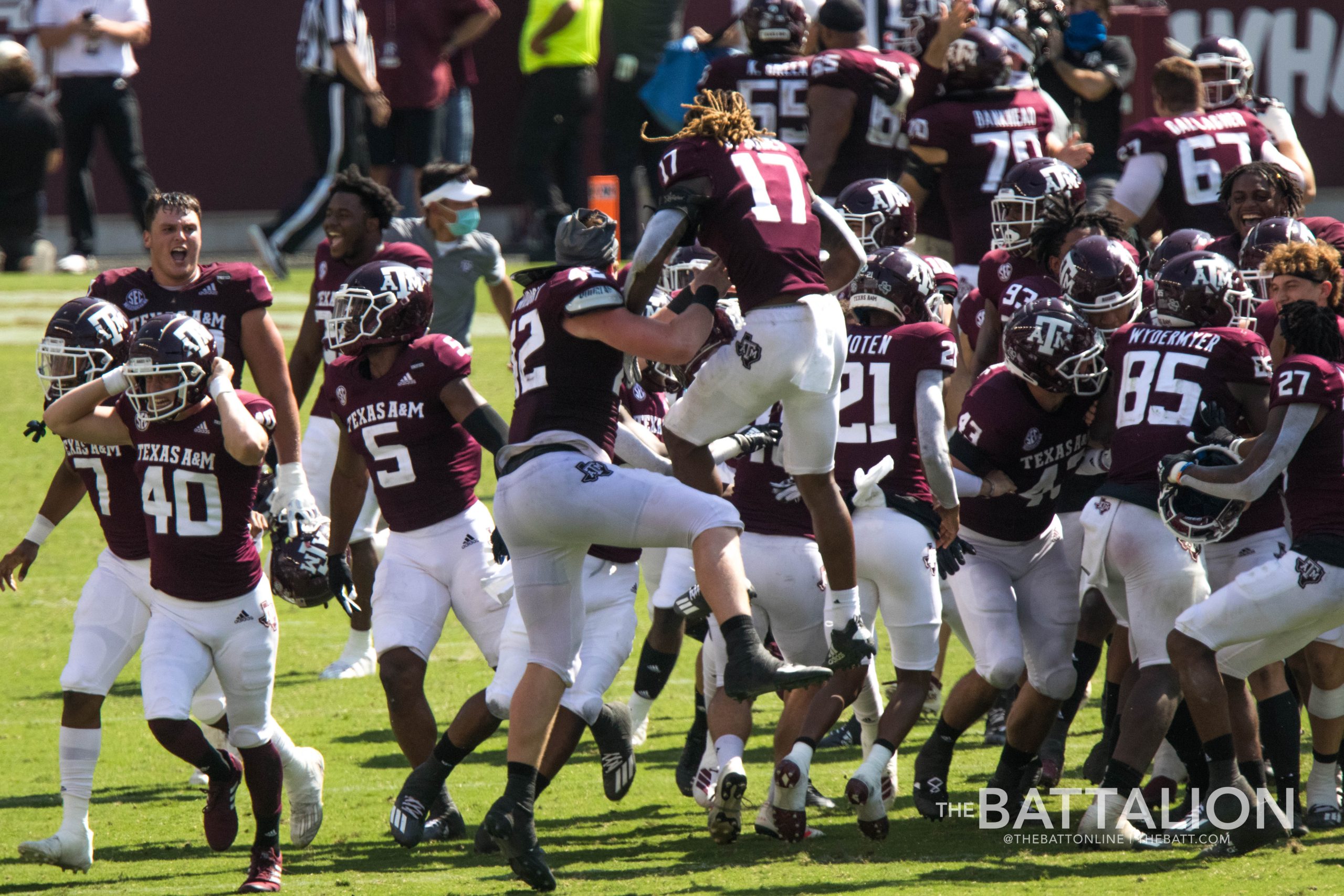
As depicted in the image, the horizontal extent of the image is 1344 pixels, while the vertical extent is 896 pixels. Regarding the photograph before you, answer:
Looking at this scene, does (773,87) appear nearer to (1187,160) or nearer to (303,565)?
(1187,160)

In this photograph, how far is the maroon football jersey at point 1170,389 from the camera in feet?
20.2

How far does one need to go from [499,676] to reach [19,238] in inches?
483

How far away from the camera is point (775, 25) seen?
10.4 m

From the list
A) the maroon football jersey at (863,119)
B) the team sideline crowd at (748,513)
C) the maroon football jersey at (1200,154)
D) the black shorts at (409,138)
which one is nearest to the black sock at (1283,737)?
the team sideline crowd at (748,513)

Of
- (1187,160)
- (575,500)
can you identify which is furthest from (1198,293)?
(1187,160)

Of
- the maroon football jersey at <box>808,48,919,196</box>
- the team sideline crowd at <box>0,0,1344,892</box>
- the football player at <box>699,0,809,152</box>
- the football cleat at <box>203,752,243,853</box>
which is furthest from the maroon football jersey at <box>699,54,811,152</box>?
the football cleat at <box>203,752,243,853</box>

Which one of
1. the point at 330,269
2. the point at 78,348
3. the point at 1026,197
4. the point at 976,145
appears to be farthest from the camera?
the point at 976,145

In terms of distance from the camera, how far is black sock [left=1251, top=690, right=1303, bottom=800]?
20.3 feet

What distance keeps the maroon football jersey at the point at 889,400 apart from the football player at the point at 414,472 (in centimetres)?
133

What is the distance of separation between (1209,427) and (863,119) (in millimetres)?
4800

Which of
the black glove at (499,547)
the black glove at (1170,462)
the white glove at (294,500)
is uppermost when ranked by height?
the black glove at (1170,462)

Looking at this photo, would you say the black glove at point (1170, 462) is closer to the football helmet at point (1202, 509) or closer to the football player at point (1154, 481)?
the football helmet at point (1202, 509)

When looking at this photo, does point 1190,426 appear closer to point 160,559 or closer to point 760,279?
point 760,279

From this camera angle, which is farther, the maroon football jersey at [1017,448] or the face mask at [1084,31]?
the face mask at [1084,31]
